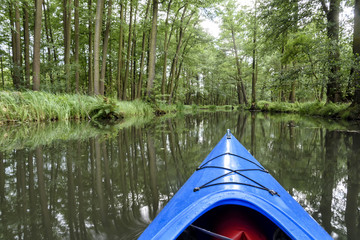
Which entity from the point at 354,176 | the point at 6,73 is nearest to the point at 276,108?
the point at 354,176

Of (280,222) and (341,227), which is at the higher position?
(280,222)

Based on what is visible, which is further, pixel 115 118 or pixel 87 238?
pixel 115 118

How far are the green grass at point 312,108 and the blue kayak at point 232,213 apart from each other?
9.35 m

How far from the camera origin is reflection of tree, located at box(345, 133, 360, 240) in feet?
4.23

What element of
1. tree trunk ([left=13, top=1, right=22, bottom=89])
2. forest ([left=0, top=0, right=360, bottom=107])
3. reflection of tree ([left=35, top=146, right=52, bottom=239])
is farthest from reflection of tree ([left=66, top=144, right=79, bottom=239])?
tree trunk ([left=13, top=1, right=22, bottom=89])

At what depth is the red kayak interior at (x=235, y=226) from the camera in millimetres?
1100

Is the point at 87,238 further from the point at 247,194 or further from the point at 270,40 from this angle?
the point at 270,40

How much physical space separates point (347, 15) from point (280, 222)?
1053 cm

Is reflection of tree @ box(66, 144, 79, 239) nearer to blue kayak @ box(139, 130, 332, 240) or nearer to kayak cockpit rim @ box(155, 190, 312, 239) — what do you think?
blue kayak @ box(139, 130, 332, 240)

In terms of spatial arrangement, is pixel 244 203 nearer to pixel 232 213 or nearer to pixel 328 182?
pixel 232 213

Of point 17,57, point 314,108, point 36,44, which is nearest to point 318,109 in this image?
point 314,108

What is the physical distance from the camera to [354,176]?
220 centimetres

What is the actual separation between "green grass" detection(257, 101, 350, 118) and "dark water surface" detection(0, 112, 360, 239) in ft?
20.4

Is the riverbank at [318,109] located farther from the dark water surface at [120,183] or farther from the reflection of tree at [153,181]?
the reflection of tree at [153,181]
